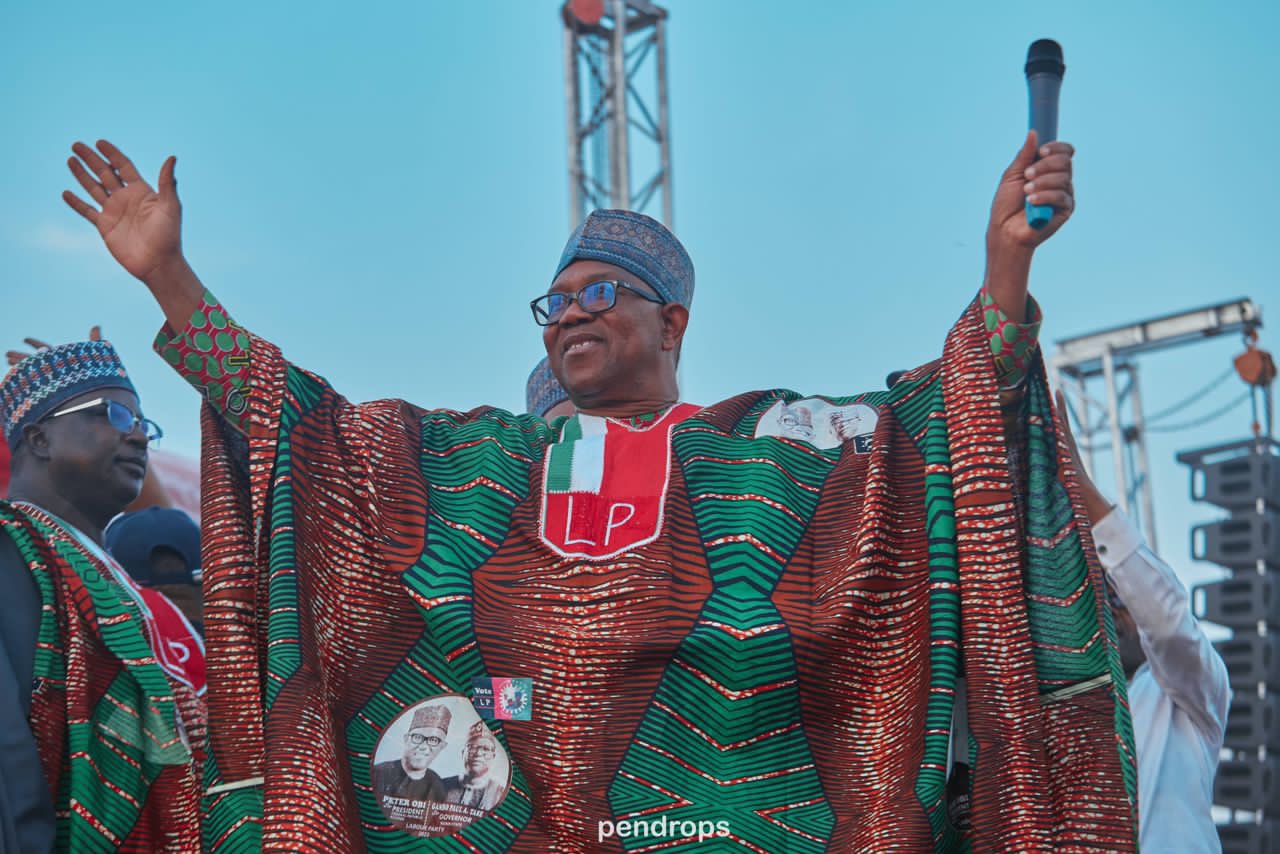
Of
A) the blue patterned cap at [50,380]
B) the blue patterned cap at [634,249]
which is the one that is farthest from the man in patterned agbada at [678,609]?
the blue patterned cap at [50,380]

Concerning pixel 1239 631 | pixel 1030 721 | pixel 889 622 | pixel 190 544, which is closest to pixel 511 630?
pixel 889 622

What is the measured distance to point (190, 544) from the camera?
16.4ft

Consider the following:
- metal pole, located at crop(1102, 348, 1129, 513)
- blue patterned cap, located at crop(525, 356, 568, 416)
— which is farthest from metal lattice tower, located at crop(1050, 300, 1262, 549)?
blue patterned cap, located at crop(525, 356, 568, 416)

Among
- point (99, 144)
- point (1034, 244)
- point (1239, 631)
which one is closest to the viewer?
point (1034, 244)

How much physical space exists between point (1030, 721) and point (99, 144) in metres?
2.27

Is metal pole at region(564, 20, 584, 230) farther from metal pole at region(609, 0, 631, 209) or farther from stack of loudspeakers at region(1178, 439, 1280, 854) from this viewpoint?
stack of loudspeakers at region(1178, 439, 1280, 854)

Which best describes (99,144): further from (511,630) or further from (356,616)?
(511,630)

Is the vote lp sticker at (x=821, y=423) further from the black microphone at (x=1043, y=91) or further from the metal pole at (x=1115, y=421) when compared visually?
the metal pole at (x=1115, y=421)

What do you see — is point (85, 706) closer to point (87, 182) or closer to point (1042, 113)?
point (87, 182)

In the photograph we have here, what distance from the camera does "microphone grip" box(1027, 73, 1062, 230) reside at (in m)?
2.77

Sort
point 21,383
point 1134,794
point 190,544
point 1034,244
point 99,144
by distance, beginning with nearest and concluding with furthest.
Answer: point 1134,794 → point 1034,244 → point 99,144 → point 21,383 → point 190,544

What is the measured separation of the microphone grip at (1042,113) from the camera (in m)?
2.77

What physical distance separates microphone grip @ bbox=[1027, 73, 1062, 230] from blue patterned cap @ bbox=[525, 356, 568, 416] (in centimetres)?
254

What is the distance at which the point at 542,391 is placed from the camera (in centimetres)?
543
